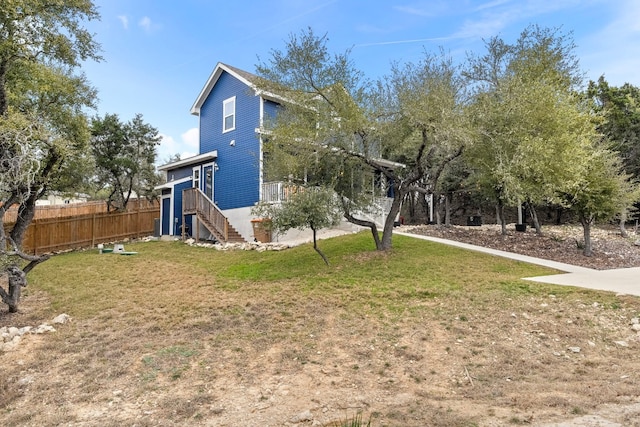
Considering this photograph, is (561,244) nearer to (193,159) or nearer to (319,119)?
(319,119)

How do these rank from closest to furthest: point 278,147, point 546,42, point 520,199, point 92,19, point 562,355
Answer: point 562,355, point 92,19, point 520,199, point 278,147, point 546,42

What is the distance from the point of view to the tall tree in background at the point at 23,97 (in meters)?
7.39

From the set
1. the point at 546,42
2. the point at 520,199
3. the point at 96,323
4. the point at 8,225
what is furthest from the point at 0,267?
the point at 546,42

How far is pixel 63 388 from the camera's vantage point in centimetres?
496

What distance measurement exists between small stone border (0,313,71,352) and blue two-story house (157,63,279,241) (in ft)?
31.5

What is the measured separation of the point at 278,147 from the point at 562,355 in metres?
8.19

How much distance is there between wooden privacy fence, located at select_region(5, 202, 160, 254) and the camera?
1730 cm

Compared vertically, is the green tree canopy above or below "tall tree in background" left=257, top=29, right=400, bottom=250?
below

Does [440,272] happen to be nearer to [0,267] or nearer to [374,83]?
[374,83]

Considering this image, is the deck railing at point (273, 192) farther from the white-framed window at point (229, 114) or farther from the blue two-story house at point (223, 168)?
the white-framed window at point (229, 114)

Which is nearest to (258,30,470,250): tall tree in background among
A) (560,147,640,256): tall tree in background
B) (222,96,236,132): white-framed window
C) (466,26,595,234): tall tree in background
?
(466,26,595,234): tall tree in background

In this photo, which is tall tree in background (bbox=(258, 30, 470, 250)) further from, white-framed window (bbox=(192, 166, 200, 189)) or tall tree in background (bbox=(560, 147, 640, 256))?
white-framed window (bbox=(192, 166, 200, 189))

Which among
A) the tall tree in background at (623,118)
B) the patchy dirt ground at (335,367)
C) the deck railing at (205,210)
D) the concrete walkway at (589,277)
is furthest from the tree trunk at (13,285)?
the tall tree in background at (623,118)

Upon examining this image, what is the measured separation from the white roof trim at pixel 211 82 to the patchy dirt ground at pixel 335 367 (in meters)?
13.6
